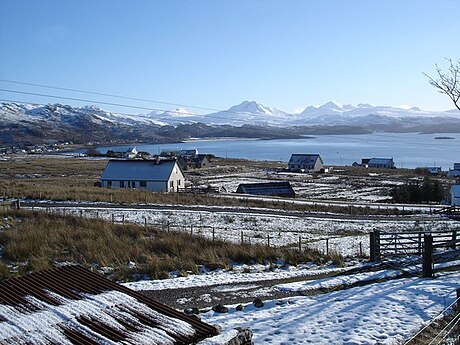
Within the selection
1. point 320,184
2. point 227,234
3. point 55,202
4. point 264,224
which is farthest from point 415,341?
point 320,184

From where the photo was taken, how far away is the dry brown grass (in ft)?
49.4

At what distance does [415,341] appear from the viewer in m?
8.43

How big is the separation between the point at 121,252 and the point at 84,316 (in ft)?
34.4

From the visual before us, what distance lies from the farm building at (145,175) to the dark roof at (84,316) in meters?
49.9

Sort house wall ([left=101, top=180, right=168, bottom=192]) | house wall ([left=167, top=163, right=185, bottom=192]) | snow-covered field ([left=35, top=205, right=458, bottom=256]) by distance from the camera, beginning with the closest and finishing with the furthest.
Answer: snow-covered field ([left=35, top=205, right=458, bottom=256]) → house wall ([left=101, top=180, right=168, bottom=192]) → house wall ([left=167, top=163, right=185, bottom=192])

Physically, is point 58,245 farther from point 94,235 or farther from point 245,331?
point 245,331

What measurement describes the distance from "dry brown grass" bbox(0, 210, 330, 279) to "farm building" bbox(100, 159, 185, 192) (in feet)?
123

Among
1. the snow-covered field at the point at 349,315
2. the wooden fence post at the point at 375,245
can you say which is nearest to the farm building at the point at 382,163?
the wooden fence post at the point at 375,245

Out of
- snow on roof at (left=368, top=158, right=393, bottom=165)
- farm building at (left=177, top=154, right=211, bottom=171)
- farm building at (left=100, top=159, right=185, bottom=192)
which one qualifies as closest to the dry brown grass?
farm building at (left=100, top=159, right=185, bottom=192)

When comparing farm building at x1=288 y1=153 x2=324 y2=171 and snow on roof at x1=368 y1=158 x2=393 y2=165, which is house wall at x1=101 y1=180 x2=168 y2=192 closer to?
farm building at x1=288 y1=153 x2=324 y2=171

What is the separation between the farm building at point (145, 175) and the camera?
57938 millimetres

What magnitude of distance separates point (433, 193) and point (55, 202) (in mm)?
42084

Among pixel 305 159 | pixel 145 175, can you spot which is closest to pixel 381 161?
pixel 305 159

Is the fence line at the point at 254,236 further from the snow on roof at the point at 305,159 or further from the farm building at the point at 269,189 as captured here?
the snow on roof at the point at 305,159
